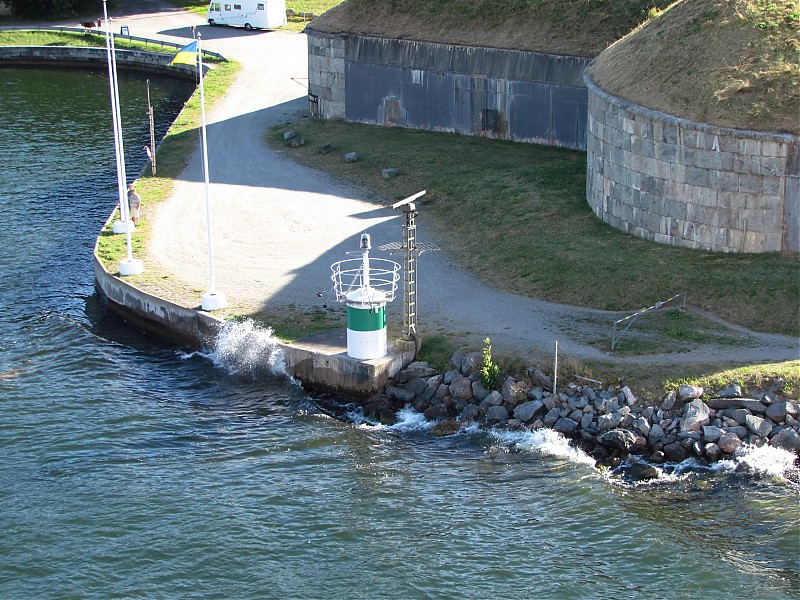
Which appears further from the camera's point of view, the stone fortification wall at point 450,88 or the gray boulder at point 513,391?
the stone fortification wall at point 450,88

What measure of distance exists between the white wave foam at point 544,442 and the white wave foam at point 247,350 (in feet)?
21.7

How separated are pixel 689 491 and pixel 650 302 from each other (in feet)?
24.8

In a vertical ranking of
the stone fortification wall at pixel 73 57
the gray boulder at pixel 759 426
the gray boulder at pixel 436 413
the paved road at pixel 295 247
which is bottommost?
the gray boulder at pixel 436 413

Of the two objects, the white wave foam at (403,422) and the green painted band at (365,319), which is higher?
the green painted band at (365,319)

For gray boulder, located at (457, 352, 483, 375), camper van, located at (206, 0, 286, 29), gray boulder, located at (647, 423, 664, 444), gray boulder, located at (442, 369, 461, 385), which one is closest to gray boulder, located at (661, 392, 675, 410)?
gray boulder, located at (647, 423, 664, 444)

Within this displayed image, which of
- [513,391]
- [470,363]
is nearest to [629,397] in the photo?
[513,391]

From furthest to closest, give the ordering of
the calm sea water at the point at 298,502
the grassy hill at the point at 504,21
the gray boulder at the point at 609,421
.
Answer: the grassy hill at the point at 504,21
the gray boulder at the point at 609,421
the calm sea water at the point at 298,502

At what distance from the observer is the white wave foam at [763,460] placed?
2723 cm

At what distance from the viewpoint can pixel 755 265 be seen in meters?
33.7

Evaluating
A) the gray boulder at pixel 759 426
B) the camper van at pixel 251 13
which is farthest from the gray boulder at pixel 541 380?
the camper van at pixel 251 13

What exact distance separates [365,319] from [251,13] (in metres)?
49.3

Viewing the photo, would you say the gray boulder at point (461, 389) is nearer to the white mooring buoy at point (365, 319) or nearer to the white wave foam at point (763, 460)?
the white mooring buoy at point (365, 319)

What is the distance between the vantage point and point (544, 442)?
28594 mm

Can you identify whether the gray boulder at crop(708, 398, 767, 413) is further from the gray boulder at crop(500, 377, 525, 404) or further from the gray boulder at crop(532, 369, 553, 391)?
the gray boulder at crop(500, 377, 525, 404)
